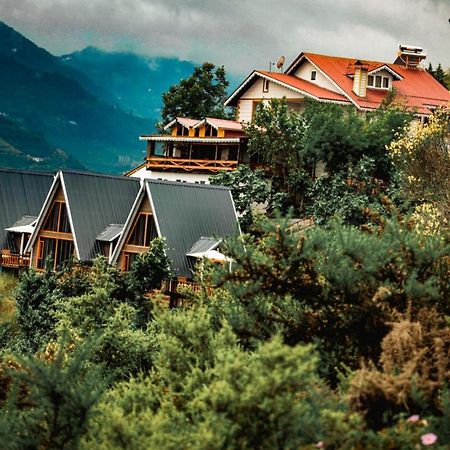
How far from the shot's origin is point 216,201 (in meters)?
43.3

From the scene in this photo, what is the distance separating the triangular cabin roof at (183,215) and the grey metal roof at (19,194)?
10.0 meters

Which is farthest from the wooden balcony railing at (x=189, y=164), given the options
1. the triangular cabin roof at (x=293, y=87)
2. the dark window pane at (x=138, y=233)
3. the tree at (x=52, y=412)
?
the tree at (x=52, y=412)

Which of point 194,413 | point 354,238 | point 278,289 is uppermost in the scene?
point 354,238

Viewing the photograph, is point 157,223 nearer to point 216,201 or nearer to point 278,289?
point 216,201

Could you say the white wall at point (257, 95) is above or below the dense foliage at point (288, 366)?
above

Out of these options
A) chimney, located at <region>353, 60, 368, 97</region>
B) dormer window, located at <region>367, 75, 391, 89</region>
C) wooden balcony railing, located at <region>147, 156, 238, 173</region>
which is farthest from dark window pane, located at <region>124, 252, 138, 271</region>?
dormer window, located at <region>367, 75, 391, 89</region>

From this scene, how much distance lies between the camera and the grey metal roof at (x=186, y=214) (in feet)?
130

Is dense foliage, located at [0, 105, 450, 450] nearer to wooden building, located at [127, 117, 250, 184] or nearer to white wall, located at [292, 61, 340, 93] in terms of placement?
wooden building, located at [127, 117, 250, 184]

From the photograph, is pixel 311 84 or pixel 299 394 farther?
pixel 311 84

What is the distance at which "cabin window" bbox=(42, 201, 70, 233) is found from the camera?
44.4 m

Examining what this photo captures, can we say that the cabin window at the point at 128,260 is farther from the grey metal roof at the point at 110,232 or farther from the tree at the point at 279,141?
the tree at the point at 279,141

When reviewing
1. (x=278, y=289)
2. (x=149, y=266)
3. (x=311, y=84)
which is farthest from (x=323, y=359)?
(x=311, y=84)

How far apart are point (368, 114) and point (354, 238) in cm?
4022

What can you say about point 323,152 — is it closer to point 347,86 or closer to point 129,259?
point 347,86
